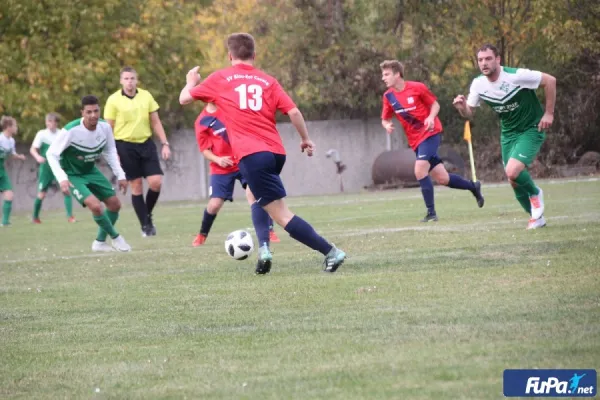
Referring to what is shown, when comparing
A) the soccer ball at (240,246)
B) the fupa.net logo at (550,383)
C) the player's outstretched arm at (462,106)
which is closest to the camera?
the fupa.net logo at (550,383)

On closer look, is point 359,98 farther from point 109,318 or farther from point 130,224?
point 109,318

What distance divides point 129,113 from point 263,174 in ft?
23.5

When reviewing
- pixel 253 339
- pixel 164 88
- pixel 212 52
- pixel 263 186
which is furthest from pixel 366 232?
pixel 212 52

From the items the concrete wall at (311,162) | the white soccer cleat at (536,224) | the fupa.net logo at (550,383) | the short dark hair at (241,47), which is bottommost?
the concrete wall at (311,162)

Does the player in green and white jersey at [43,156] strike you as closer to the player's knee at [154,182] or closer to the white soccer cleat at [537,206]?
the player's knee at [154,182]

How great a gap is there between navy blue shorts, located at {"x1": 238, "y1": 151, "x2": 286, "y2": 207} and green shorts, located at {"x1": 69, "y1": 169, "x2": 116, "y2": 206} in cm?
469

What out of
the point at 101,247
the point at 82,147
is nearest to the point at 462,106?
the point at 82,147

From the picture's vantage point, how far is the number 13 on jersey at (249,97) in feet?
30.1

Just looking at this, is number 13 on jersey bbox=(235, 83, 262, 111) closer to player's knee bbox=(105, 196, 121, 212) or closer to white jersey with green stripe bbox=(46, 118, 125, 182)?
white jersey with green stripe bbox=(46, 118, 125, 182)

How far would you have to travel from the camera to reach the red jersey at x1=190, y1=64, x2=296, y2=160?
9.16m

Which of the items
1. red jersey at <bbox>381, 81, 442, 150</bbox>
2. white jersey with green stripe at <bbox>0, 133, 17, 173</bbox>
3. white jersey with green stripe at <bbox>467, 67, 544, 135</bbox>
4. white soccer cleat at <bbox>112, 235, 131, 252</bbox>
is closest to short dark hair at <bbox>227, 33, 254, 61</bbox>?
white jersey with green stripe at <bbox>467, 67, 544, 135</bbox>

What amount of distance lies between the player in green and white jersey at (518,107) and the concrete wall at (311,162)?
24716 millimetres

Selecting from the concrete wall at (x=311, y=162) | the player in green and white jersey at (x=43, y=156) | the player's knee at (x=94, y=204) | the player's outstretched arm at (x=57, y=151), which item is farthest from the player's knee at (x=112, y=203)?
the concrete wall at (x=311, y=162)

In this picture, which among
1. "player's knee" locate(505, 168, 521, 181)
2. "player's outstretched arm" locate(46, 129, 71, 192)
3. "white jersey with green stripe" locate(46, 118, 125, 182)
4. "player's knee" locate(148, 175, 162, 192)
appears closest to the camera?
"player's knee" locate(505, 168, 521, 181)
